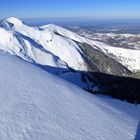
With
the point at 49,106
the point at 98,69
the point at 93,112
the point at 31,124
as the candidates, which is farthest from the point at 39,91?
the point at 98,69

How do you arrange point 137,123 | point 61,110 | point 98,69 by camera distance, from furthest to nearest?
point 98,69 → point 137,123 → point 61,110

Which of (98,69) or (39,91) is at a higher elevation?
(39,91)

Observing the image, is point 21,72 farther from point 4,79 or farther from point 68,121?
point 68,121

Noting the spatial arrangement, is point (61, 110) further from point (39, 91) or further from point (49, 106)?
point (39, 91)

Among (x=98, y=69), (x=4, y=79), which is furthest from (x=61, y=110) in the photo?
(x=98, y=69)

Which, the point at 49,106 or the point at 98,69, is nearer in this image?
the point at 49,106

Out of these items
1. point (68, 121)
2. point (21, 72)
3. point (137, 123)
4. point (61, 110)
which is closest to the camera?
point (68, 121)

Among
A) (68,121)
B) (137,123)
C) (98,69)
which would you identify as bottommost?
(98,69)
